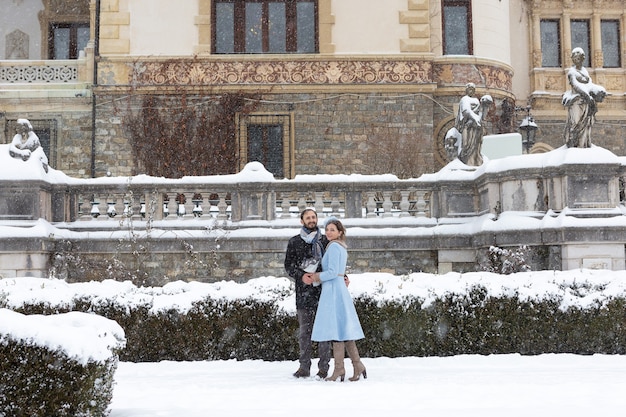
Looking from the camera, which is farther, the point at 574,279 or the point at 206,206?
the point at 206,206

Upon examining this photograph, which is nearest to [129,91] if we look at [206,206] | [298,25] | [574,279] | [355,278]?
[298,25]

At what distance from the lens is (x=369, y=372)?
24.3ft

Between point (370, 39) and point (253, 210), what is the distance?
9449mm

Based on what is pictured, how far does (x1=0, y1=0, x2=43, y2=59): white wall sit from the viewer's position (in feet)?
77.8

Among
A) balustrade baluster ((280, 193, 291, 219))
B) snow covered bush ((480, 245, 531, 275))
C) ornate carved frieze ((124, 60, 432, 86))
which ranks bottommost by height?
snow covered bush ((480, 245, 531, 275))

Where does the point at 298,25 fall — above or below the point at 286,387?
above

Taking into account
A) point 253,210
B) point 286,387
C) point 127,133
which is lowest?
point 286,387

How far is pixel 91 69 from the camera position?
21125 mm

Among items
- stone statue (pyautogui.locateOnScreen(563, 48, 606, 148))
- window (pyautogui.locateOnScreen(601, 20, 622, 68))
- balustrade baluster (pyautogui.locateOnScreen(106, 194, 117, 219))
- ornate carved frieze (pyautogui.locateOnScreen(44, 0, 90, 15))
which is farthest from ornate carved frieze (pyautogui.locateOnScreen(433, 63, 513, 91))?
ornate carved frieze (pyautogui.locateOnScreen(44, 0, 90, 15))

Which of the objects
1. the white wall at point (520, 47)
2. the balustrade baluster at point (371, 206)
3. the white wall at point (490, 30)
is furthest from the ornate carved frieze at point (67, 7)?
the balustrade baluster at point (371, 206)

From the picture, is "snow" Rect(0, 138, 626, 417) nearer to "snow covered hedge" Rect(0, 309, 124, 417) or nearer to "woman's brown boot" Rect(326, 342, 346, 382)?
"snow covered hedge" Rect(0, 309, 124, 417)

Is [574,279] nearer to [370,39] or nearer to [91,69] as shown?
[370,39]

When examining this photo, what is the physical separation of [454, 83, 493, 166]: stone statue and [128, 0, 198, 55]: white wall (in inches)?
371

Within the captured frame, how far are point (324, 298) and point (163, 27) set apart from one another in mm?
15474
